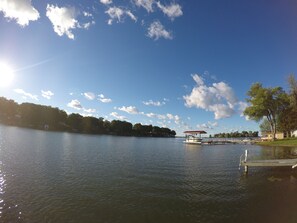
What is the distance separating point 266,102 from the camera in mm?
83562

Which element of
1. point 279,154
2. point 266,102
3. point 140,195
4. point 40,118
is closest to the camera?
point 140,195

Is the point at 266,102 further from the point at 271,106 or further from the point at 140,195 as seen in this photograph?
the point at 140,195

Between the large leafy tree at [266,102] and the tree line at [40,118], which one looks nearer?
the large leafy tree at [266,102]

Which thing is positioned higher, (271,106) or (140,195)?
(271,106)

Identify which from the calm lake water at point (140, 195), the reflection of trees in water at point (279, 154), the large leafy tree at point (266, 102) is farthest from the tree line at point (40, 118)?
the calm lake water at point (140, 195)

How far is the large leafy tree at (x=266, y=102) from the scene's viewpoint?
83500 millimetres

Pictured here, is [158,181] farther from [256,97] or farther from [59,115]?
[59,115]

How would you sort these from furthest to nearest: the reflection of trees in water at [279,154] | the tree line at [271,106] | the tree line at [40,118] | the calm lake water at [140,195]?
1. the tree line at [40,118]
2. the tree line at [271,106]
3. the reflection of trees in water at [279,154]
4. the calm lake water at [140,195]

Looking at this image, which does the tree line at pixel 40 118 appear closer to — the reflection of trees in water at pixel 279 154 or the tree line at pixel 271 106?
the tree line at pixel 271 106

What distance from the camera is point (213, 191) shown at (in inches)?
810

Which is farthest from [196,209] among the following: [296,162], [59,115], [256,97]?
[59,115]

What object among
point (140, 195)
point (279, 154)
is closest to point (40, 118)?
point (279, 154)

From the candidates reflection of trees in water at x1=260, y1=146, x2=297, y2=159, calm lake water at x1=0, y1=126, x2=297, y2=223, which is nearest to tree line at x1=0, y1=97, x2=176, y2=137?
reflection of trees in water at x1=260, y1=146, x2=297, y2=159

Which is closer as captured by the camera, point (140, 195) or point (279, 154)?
point (140, 195)
